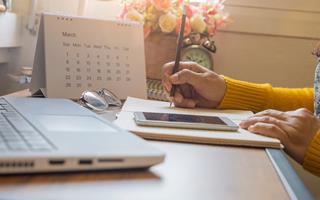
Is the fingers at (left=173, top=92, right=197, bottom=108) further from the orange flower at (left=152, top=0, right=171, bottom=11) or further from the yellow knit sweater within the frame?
the orange flower at (left=152, top=0, right=171, bottom=11)

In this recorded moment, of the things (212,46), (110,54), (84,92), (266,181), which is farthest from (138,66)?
(266,181)

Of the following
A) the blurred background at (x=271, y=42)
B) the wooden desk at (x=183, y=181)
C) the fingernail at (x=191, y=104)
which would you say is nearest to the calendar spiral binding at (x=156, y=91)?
the fingernail at (x=191, y=104)

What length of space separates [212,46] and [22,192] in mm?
1037

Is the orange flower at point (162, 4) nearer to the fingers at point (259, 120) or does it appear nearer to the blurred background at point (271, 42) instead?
the blurred background at point (271, 42)

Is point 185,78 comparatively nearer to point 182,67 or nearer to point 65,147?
point 182,67

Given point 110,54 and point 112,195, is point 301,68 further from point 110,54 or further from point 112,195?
point 112,195

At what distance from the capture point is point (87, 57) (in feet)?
3.14

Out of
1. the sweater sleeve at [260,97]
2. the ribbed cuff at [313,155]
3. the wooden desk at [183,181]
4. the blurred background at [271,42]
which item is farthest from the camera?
the blurred background at [271,42]

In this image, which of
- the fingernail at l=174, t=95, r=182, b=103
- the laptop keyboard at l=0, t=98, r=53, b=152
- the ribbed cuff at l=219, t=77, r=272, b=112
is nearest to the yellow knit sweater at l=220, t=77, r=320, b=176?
the ribbed cuff at l=219, t=77, r=272, b=112

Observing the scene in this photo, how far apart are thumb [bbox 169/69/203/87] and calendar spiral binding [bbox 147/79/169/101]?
0.11 metres

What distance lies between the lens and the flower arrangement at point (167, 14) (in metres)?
1.19

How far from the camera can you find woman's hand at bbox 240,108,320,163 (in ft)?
2.29

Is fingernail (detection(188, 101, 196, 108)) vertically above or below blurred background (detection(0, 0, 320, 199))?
below

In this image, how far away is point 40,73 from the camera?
93cm
